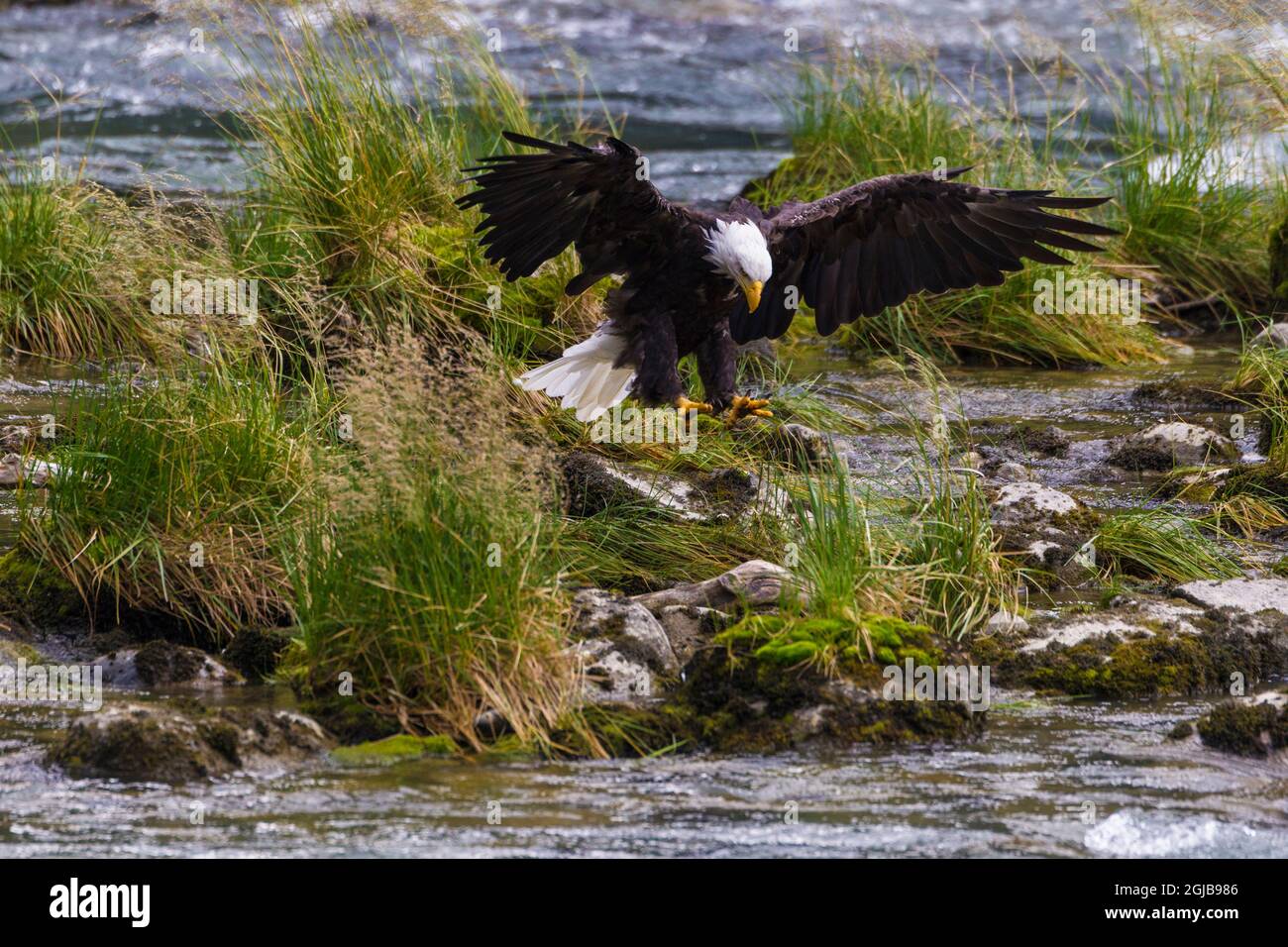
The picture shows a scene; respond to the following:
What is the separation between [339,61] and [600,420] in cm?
295

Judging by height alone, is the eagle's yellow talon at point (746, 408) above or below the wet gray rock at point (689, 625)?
above

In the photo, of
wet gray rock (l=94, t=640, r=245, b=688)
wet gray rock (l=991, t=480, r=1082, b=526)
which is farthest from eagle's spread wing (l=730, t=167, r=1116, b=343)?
wet gray rock (l=94, t=640, r=245, b=688)

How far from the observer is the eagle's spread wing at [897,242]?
7059 millimetres

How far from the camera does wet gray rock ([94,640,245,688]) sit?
540cm

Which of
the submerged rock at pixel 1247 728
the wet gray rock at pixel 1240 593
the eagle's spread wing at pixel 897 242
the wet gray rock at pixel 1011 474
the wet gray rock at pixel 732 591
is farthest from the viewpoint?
the wet gray rock at pixel 1011 474

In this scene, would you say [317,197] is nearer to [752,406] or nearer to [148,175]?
[148,175]

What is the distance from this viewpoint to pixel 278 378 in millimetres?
7219

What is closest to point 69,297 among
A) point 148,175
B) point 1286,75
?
point 148,175

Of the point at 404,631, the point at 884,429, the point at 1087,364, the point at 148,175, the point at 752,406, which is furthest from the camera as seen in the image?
the point at 1087,364

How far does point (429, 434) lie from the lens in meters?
5.15

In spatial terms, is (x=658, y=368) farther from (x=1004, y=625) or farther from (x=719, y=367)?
(x=1004, y=625)

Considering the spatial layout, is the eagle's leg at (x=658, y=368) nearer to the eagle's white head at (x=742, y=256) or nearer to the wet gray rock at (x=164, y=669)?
the eagle's white head at (x=742, y=256)

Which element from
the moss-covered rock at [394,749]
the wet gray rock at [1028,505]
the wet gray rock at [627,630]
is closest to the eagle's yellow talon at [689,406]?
the wet gray rock at [1028,505]

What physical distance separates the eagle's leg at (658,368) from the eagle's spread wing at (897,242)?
0.61 metres
